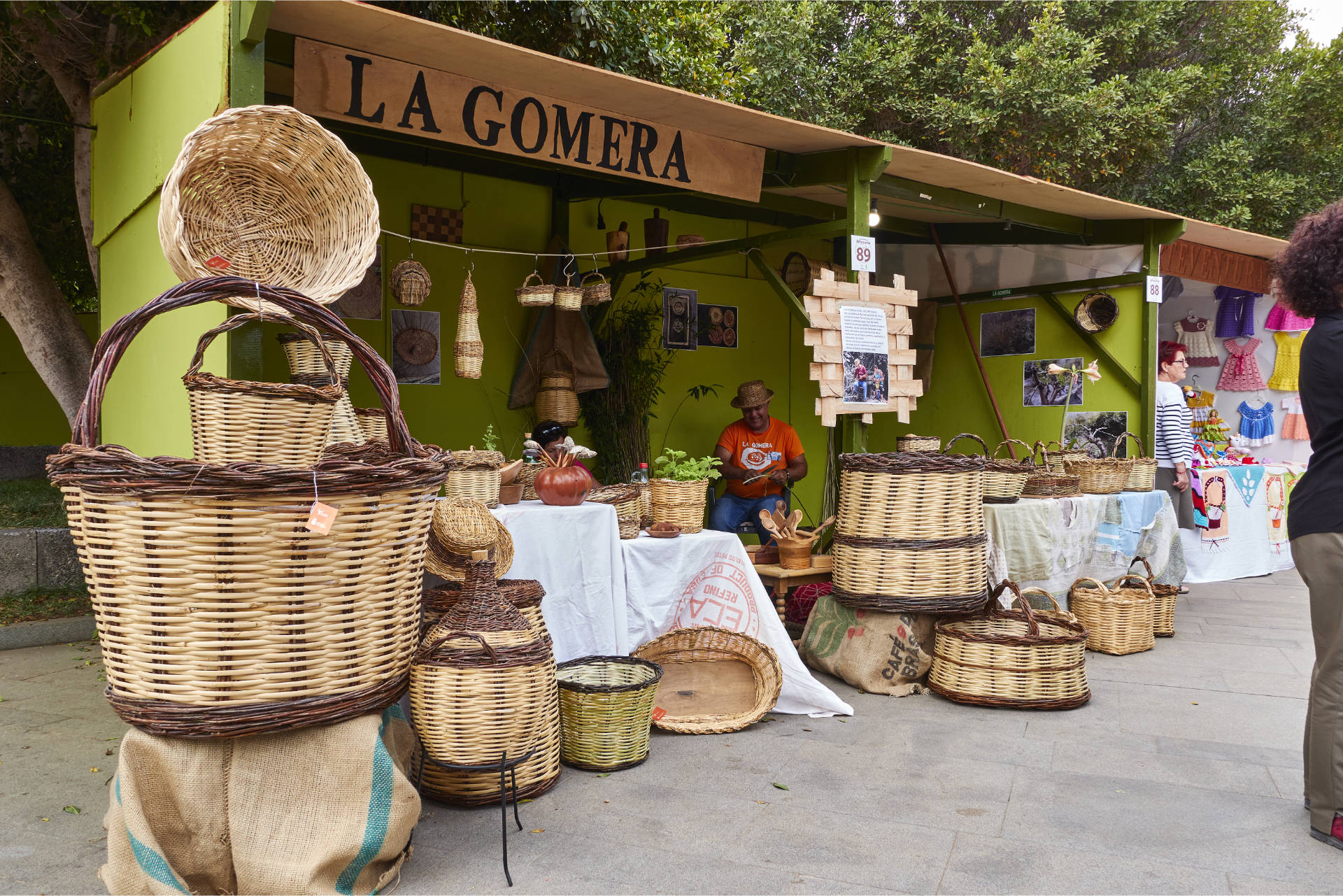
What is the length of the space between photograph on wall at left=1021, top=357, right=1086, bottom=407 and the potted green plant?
495 cm

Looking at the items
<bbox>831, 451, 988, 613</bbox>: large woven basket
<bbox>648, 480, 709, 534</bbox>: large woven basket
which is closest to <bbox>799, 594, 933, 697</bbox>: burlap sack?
<bbox>831, 451, 988, 613</bbox>: large woven basket

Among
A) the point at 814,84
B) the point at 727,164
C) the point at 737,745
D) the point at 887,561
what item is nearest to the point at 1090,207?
the point at 727,164

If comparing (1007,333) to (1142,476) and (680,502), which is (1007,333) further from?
(680,502)

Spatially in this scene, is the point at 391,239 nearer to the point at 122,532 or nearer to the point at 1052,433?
the point at 122,532

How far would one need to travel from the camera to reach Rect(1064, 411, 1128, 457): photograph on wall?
778cm

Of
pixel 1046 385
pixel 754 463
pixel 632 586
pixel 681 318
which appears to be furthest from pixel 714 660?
pixel 1046 385

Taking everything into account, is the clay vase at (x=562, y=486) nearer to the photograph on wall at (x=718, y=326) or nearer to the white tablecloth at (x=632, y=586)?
the white tablecloth at (x=632, y=586)

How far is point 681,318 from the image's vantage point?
8.04 meters

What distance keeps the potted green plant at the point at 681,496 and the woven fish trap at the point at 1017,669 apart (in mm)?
1316

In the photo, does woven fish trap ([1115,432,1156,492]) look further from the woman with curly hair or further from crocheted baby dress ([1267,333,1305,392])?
crocheted baby dress ([1267,333,1305,392])

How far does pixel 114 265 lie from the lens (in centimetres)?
438

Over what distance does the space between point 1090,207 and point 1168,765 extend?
15.4 feet

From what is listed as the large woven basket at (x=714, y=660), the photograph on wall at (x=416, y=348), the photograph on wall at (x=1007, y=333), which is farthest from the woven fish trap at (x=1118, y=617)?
the photograph on wall at (x=416, y=348)

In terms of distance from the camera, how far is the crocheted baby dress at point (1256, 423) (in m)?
9.86
